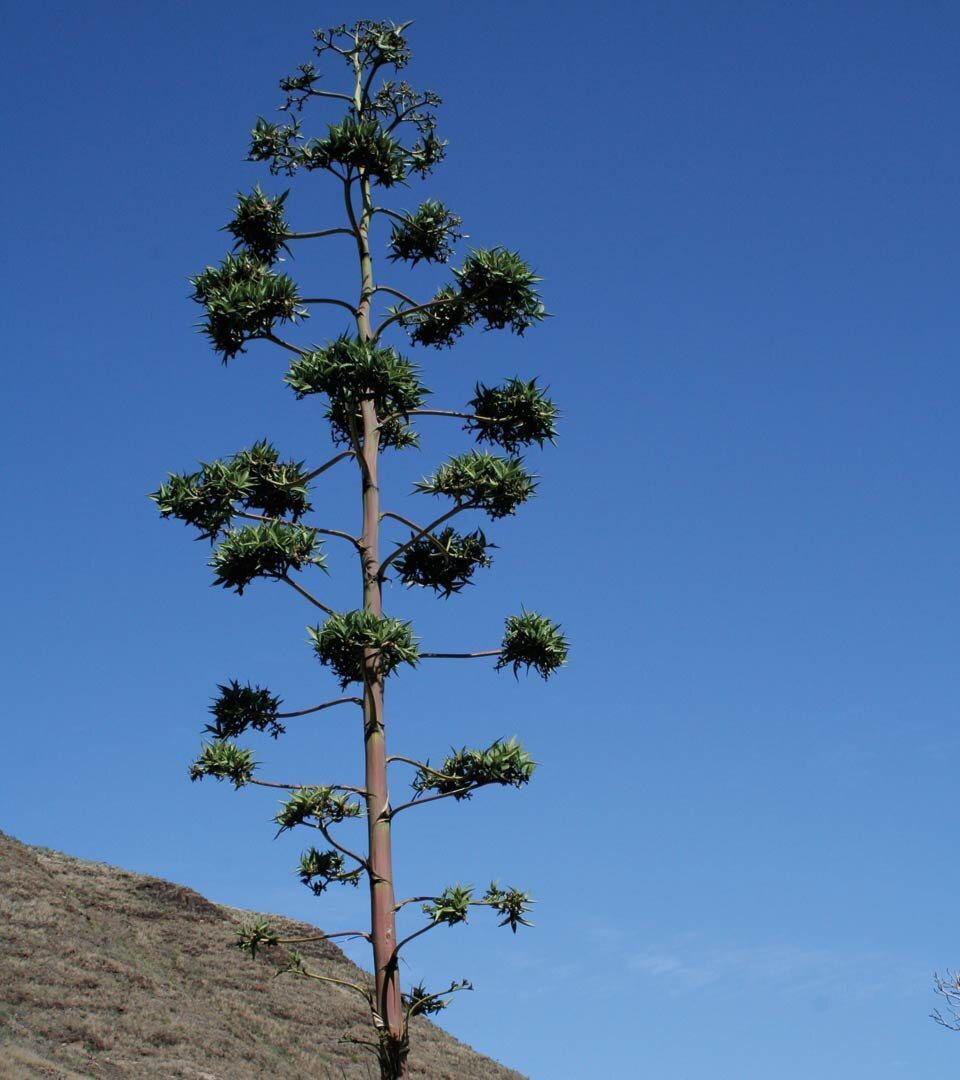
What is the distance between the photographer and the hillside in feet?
119

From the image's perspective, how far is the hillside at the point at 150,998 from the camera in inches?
1433

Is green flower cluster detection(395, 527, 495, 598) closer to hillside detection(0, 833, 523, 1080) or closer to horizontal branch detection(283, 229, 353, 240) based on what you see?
horizontal branch detection(283, 229, 353, 240)

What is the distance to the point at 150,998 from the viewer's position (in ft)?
143

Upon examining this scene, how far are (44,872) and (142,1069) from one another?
24152 millimetres

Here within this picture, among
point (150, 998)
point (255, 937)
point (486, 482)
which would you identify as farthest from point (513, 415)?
point (150, 998)

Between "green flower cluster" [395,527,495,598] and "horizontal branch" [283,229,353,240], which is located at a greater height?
"horizontal branch" [283,229,353,240]

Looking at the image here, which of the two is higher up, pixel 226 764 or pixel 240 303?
pixel 240 303

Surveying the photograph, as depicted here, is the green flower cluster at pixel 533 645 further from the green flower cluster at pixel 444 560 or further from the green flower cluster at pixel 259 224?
the green flower cluster at pixel 259 224

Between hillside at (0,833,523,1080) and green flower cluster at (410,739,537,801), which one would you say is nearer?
green flower cluster at (410,739,537,801)

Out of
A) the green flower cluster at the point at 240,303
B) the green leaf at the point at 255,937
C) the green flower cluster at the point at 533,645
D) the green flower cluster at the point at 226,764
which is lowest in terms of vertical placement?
the green leaf at the point at 255,937

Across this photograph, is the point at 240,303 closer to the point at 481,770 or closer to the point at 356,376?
the point at 356,376

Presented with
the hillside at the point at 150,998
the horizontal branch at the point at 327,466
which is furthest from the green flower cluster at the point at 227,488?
the hillside at the point at 150,998

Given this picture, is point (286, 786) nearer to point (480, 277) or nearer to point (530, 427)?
point (530, 427)

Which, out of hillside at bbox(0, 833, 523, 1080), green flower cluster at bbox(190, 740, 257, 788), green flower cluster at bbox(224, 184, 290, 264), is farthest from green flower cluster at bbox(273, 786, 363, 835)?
hillside at bbox(0, 833, 523, 1080)
